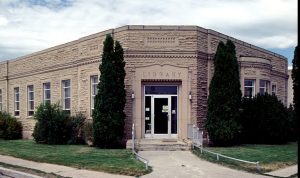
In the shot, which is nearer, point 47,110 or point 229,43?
point 229,43

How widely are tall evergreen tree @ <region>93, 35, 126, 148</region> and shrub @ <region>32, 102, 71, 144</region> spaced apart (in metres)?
3.52

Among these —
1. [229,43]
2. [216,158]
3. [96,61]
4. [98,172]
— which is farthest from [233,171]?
[96,61]

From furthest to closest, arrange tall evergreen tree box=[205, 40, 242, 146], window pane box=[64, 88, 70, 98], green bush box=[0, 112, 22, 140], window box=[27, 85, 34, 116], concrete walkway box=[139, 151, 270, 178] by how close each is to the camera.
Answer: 1. window box=[27, 85, 34, 116]
2. green bush box=[0, 112, 22, 140]
3. window pane box=[64, 88, 70, 98]
4. tall evergreen tree box=[205, 40, 242, 146]
5. concrete walkway box=[139, 151, 270, 178]

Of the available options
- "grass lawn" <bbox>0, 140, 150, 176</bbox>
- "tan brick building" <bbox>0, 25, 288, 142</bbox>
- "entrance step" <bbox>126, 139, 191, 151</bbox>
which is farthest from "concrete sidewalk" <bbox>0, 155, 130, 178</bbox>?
"tan brick building" <bbox>0, 25, 288, 142</bbox>

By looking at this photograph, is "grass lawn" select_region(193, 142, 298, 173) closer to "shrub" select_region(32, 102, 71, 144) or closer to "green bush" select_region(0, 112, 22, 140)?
"shrub" select_region(32, 102, 71, 144)

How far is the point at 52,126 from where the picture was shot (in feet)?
75.6

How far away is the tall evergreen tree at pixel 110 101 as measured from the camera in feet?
65.7

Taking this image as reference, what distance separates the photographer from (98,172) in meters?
12.9

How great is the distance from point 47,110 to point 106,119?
4.99m

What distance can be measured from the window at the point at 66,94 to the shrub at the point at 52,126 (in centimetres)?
237

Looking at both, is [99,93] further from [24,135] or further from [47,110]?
[24,135]

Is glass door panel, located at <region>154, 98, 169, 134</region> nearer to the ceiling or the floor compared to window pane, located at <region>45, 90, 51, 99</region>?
nearer to the floor

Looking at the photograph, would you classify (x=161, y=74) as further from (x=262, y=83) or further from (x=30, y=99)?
(x=30, y=99)

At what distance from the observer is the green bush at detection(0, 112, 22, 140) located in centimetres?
2862
